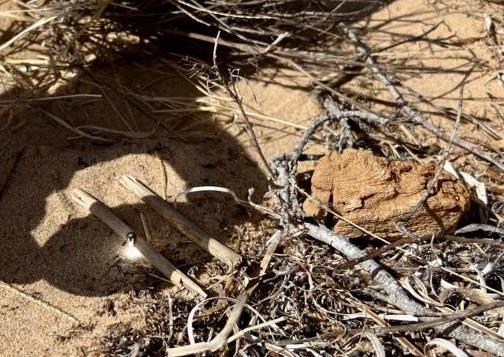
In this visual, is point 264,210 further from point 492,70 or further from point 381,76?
point 492,70

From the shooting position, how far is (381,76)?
2.67m

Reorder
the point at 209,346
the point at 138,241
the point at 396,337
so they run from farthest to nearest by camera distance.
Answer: the point at 138,241 < the point at 396,337 < the point at 209,346

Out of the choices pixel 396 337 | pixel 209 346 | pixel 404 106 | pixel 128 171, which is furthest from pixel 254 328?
pixel 404 106

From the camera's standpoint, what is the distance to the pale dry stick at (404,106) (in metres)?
2.42

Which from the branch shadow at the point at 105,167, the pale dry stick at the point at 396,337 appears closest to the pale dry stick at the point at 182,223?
the branch shadow at the point at 105,167

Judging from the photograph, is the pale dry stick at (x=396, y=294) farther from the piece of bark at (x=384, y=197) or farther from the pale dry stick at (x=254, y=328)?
the pale dry stick at (x=254, y=328)

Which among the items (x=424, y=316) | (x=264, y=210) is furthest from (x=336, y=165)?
(x=424, y=316)

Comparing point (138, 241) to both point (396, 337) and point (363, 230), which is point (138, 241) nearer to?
point (363, 230)

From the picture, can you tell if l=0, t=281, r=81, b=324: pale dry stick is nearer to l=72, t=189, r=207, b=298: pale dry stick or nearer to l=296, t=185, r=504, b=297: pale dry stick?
l=72, t=189, r=207, b=298: pale dry stick

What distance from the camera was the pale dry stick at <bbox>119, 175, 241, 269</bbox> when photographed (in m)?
2.20

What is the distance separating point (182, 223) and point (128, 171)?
0.28m

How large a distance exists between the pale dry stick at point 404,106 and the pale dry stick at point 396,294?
1.69 feet

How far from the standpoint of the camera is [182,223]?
89.0 inches

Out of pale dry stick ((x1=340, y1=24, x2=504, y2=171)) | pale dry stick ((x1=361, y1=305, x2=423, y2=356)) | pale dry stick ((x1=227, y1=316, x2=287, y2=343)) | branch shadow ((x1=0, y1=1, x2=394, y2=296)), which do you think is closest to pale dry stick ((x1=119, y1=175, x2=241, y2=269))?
branch shadow ((x1=0, y1=1, x2=394, y2=296))
